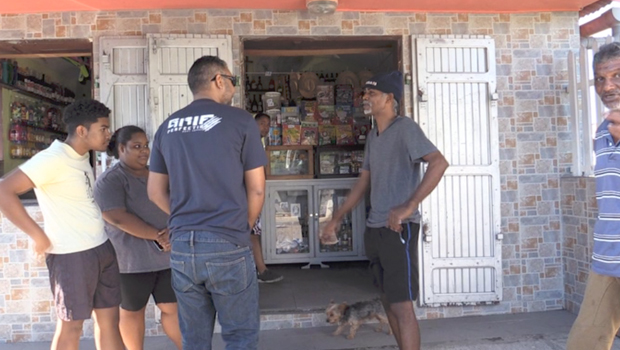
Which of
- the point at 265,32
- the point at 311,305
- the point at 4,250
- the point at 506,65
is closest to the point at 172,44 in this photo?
the point at 265,32

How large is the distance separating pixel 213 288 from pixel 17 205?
3.85ft

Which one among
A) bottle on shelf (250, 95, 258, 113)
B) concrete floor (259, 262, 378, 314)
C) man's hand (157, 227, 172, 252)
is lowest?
concrete floor (259, 262, 378, 314)

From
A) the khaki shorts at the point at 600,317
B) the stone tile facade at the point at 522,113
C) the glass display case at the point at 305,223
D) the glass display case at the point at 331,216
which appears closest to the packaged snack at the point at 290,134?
the glass display case at the point at 305,223

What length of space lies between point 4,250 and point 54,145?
2.20 m

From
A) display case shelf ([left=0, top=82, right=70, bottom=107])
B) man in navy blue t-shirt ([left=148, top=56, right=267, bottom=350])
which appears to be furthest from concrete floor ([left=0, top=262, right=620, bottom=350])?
display case shelf ([left=0, top=82, right=70, bottom=107])

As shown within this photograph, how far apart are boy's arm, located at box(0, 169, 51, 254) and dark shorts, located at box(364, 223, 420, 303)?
1967 mm

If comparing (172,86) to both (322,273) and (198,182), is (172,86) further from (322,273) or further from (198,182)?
(322,273)

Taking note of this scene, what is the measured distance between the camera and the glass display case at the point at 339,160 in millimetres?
7414

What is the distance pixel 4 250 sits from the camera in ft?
15.0

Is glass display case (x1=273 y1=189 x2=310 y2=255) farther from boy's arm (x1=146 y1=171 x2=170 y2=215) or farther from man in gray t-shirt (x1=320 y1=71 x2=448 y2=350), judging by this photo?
boy's arm (x1=146 y1=171 x2=170 y2=215)

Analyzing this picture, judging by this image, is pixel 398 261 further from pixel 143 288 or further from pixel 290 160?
pixel 290 160

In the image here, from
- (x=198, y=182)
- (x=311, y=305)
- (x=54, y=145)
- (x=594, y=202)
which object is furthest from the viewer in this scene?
(x=311, y=305)

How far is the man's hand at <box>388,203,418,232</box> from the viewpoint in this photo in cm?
309

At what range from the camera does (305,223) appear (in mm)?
7059
